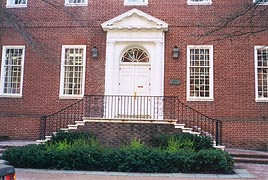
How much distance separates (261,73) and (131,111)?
19.4 feet

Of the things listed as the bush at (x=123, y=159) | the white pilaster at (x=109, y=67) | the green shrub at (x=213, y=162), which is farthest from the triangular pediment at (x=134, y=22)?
the green shrub at (x=213, y=162)

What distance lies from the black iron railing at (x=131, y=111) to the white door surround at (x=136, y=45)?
484 mm

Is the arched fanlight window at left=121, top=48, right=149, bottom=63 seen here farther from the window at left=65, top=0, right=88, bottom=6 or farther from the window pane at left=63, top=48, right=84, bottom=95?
the window at left=65, top=0, right=88, bottom=6

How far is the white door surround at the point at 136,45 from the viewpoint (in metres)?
13.8

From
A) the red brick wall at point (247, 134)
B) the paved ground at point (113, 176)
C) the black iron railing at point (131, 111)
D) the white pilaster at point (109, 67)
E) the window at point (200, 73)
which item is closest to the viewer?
the paved ground at point (113, 176)

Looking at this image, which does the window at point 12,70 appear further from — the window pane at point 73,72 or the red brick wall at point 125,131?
the red brick wall at point 125,131

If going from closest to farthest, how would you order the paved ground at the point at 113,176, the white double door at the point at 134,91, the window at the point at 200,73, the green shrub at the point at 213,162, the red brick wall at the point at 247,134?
1. the paved ground at the point at 113,176
2. the green shrub at the point at 213,162
3. the red brick wall at the point at 247,134
4. the white double door at the point at 134,91
5. the window at the point at 200,73

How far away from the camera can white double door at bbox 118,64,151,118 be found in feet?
43.8

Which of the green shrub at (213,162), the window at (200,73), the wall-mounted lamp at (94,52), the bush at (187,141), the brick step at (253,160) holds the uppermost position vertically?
the wall-mounted lamp at (94,52)

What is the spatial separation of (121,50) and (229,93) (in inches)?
204

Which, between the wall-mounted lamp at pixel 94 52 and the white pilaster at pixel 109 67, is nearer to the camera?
the white pilaster at pixel 109 67

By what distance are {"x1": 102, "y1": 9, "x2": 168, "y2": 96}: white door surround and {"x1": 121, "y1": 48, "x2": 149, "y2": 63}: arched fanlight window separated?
182mm

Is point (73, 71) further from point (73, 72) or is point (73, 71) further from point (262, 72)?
point (262, 72)

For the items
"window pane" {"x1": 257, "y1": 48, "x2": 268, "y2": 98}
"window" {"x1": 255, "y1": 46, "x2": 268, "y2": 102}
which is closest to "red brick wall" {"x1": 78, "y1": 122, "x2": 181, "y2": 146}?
"window" {"x1": 255, "y1": 46, "x2": 268, "y2": 102}
